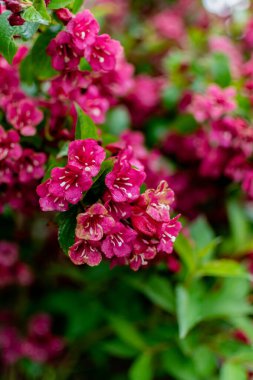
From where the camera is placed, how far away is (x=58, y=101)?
1.02 m

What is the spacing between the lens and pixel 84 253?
2.55 feet

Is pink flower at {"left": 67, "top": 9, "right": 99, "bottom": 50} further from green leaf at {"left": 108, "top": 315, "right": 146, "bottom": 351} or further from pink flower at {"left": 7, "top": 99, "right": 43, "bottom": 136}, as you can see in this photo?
green leaf at {"left": 108, "top": 315, "right": 146, "bottom": 351}

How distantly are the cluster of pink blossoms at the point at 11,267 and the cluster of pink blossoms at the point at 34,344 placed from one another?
5.3 inches

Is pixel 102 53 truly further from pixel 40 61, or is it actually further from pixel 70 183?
pixel 70 183

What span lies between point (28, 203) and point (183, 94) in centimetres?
67

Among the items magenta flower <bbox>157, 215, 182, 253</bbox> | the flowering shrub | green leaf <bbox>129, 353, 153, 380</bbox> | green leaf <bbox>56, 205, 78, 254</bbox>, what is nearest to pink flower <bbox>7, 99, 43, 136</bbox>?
the flowering shrub

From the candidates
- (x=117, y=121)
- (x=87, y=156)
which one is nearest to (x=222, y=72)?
(x=117, y=121)

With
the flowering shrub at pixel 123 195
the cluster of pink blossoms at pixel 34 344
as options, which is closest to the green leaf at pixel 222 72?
the flowering shrub at pixel 123 195

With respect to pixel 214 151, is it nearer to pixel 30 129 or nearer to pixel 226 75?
pixel 226 75

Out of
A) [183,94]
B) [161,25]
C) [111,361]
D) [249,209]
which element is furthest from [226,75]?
[111,361]

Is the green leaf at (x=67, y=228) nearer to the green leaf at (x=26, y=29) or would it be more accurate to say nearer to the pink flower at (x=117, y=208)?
the pink flower at (x=117, y=208)

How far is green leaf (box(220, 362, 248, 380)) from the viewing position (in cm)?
114

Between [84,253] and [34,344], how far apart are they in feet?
2.80

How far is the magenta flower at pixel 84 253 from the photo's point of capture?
0.77m
